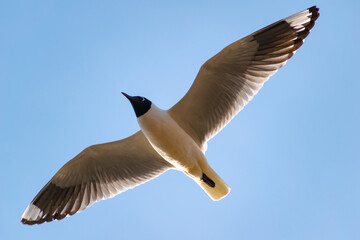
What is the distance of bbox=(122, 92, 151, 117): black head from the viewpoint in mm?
6477

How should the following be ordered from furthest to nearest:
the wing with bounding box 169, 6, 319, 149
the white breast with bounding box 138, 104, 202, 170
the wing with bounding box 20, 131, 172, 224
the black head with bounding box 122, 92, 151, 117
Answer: the wing with bounding box 20, 131, 172, 224 < the black head with bounding box 122, 92, 151, 117 < the white breast with bounding box 138, 104, 202, 170 < the wing with bounding box 169, 6, 319, 149

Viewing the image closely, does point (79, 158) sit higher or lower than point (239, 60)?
higher

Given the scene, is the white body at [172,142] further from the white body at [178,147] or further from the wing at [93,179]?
the wing at [93,179]

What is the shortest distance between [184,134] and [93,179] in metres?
1.48

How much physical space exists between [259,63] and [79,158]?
2.64 meters

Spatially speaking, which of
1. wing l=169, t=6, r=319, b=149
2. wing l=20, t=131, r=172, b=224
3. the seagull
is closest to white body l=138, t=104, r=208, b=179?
the seagull

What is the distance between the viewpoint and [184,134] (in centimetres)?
646

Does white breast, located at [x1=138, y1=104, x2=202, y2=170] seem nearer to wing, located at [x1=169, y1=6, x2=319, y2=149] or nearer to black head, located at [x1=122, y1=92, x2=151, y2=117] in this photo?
black head, located at [x1=122, y1=92, x2=151, y2=117]

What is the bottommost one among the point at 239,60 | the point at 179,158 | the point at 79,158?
the point at 179,158

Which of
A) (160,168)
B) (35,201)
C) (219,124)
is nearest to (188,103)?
(219,124)

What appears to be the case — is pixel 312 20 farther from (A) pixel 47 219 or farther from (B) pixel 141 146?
(A) pixel 47 219

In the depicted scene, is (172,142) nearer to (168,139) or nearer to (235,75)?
(168,139)

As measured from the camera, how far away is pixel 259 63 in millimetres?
6293

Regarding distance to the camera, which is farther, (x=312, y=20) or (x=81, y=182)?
(x=81, y=182)
